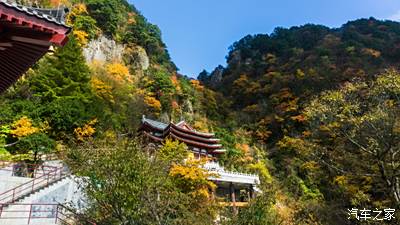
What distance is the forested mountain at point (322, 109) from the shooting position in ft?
50.3

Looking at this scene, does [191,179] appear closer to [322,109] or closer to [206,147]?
[322,109]

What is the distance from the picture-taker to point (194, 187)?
1769cm

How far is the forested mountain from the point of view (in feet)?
50.3

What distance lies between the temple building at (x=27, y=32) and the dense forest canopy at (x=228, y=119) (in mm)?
5612

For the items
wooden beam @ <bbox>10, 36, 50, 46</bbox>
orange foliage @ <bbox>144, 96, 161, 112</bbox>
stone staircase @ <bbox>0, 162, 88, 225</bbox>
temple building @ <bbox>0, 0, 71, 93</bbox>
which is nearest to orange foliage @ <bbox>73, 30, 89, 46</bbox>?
orange foliage @ <bbox>144, 96, 161, 112</bbox>

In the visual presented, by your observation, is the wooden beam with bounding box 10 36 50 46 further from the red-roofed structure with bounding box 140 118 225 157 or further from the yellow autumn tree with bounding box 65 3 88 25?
the yellow autumn tree with bounding box 65 3 88 25

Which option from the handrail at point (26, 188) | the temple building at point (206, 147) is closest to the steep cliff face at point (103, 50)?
the temple building at point (206, 147)

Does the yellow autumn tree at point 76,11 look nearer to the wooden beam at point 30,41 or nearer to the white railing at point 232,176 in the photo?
the white railing at point 232,176

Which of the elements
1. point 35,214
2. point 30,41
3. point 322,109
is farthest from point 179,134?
point 30,41

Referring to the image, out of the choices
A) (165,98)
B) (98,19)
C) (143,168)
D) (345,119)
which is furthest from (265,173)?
(98,19)

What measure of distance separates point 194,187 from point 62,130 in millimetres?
9492

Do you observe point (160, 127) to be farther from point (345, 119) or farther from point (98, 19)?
point (98, 19)

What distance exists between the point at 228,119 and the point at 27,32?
41277 mm

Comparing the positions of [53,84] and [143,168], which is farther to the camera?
[53,84]
